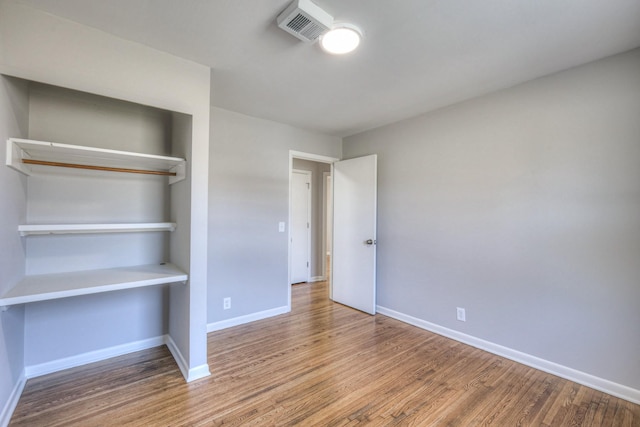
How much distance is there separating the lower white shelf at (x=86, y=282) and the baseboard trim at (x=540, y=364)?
2.59 meters

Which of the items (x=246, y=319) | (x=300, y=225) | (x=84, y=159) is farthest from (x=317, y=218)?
(x=84, y=159)

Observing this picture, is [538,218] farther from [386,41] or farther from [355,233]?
[355,233]

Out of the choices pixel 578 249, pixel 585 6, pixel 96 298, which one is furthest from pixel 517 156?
pixel 96 298

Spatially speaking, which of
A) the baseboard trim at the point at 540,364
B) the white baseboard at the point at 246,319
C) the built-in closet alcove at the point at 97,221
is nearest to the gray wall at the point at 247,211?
the white baseboard at the point at 246,319

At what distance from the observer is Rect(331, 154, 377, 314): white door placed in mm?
3613

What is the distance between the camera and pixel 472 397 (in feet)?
6.55

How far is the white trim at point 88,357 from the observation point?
7.01 feet

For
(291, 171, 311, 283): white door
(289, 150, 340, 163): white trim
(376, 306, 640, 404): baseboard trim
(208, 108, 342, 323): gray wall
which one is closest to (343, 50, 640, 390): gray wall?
(376, 306, 640, 404): baseboard trim

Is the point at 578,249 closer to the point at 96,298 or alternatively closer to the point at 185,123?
the point at 185,123

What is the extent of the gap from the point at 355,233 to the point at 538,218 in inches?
79.2

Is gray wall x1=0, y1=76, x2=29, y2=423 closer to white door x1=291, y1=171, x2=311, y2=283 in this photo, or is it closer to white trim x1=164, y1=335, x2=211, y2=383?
white trim x1=164, y1=335, x2=211, y2=383

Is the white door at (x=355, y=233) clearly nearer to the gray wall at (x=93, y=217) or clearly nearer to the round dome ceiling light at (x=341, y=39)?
the round dome ceiling light at (x=341, y=39)

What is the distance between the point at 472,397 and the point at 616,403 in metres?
0.96

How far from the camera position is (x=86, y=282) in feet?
6.37
